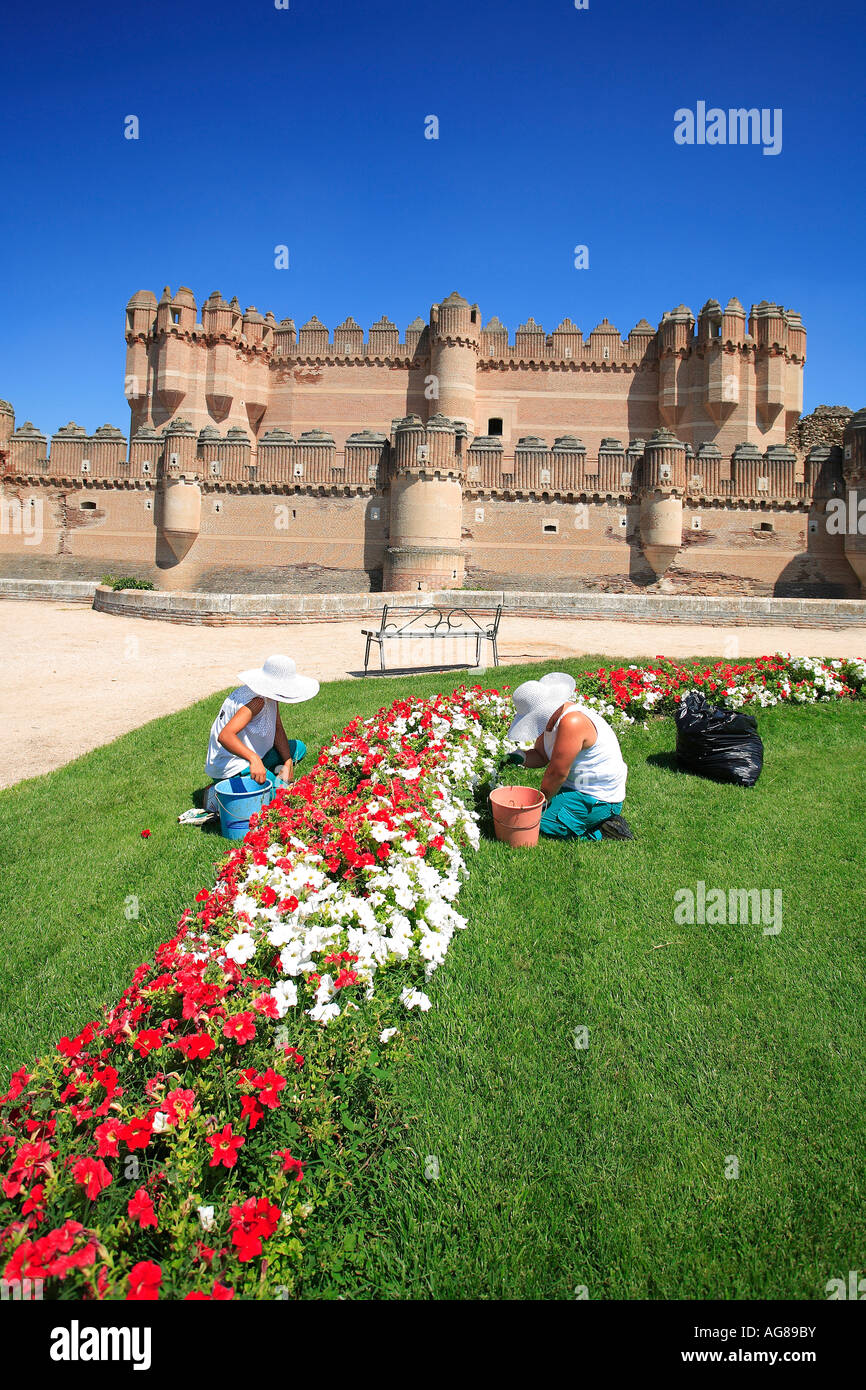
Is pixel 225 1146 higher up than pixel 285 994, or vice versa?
Answer: pixel 285 994

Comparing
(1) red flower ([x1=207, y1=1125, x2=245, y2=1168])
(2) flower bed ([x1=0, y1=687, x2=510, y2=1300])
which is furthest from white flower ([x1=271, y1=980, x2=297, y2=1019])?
(1) red flower ([x1=207, y1=1125, x2=245, y2=1168])

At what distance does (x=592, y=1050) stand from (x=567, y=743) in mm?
2225

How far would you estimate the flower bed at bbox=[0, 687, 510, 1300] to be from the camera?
2.05 metres

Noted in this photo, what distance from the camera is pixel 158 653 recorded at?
12719 mm

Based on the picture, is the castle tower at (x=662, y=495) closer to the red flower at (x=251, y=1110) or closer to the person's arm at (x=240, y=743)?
the person's arm at (x=240, y=743)

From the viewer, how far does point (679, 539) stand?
2288 centimetres

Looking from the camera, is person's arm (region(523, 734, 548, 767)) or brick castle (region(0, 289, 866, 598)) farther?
brick castle (region(0, 289, 866, 598))

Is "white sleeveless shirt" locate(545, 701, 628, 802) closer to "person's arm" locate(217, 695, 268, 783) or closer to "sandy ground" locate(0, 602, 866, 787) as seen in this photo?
"person's arm" locate(217, 695, 268, 783)

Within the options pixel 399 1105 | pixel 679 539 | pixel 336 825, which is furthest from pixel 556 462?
pixel 399 1105

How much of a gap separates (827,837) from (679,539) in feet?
62.1

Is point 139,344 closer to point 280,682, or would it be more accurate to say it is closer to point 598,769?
point 280,682

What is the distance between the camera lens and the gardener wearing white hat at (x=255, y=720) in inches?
213

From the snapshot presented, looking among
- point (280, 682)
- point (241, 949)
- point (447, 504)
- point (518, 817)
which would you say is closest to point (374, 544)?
point (447, 504)
